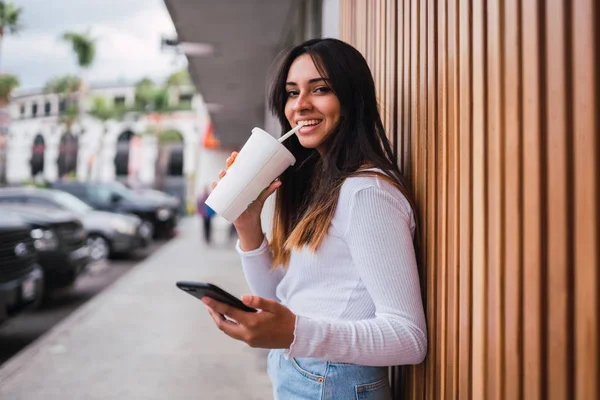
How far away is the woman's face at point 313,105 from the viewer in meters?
1.44

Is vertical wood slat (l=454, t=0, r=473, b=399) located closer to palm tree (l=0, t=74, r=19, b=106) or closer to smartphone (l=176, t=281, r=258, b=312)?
smartphone (l=176, t=281, r=258, b=312)

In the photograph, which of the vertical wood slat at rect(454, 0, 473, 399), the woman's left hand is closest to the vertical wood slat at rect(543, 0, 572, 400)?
the vertical wood slat at rect(454, 0, 473, 399)

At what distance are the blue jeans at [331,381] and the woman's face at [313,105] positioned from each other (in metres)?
0.61

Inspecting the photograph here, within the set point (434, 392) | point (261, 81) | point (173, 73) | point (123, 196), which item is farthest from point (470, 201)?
point (173, 73)

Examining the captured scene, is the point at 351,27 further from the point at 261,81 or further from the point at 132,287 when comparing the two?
the point at 261,81

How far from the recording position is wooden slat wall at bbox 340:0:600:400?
2.45 feet

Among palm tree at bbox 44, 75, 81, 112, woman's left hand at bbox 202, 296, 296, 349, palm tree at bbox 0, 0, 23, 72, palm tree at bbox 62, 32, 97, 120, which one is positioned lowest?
woman's left hand at bbox 202, 296, 296, 349

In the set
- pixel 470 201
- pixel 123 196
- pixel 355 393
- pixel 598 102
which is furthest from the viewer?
pixel 123 196

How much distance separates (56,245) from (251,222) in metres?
5.66

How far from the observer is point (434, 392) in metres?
1.26

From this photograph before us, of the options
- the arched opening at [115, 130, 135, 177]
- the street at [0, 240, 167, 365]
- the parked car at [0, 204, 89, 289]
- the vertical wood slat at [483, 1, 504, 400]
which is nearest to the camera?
the vertical wood slat at [483, 1, 504, 400]

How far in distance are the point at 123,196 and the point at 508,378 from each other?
13183 mm

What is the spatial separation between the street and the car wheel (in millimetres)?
219

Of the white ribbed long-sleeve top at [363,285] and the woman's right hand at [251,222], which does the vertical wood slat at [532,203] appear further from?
the woman's right hand at [251,222]
